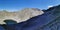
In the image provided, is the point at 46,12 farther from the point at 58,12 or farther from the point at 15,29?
the point at 15,29

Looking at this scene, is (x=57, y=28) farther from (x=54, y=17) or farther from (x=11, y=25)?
(x=11, y=25)

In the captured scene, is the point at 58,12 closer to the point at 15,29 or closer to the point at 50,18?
the point at 50,18

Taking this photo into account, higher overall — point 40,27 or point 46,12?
point 46,12

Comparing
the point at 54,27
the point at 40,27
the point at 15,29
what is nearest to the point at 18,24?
the point at 15,29

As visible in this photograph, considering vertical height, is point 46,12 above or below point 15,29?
above

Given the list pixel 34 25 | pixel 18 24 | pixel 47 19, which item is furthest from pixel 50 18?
pixel 18 24
